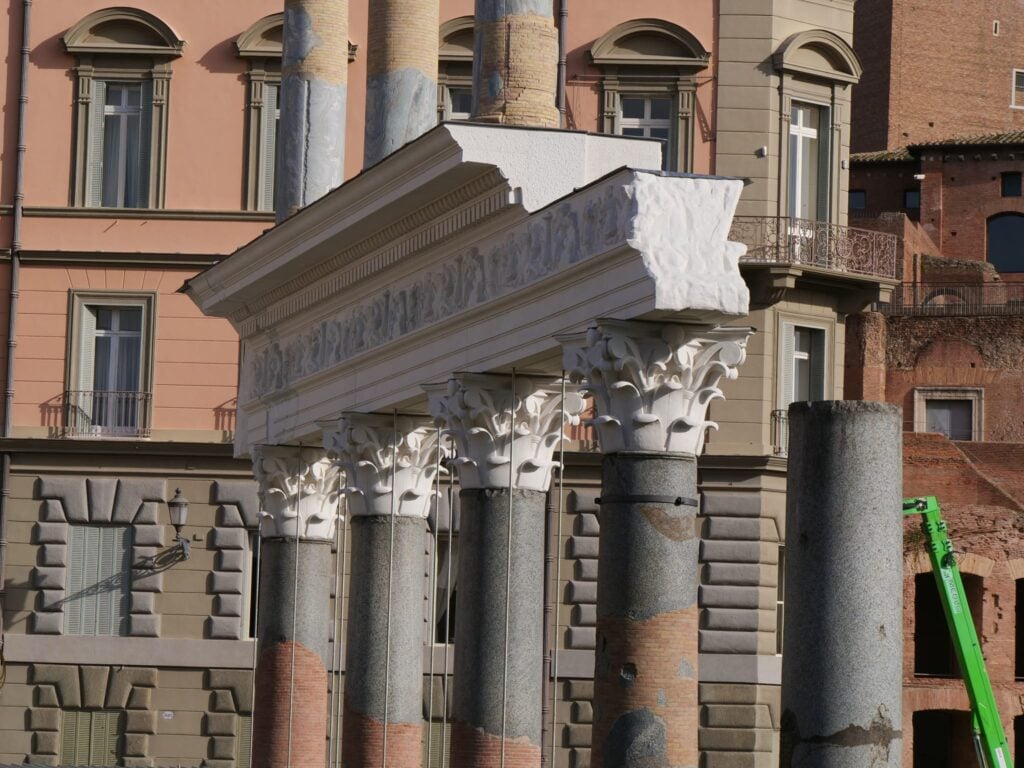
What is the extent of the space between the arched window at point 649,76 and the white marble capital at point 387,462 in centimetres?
1153

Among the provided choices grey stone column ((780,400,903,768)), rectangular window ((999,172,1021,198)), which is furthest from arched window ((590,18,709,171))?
rectangular window ((999,172,1021,198))

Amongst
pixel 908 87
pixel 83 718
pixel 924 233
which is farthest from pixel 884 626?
pixel 908 87

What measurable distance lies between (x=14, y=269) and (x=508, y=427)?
49.9 feet

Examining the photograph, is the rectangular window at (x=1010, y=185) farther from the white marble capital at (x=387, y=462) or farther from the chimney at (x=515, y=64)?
the chimney at (x=515, y=64)

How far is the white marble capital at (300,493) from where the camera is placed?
58.7ft

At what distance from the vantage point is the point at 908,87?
205 ft

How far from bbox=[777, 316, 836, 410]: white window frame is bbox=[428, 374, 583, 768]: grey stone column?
1351cm

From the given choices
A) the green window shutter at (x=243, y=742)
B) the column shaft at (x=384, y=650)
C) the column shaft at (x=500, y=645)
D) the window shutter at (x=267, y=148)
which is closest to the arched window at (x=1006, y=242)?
the window shutter at (x=267, y=148)

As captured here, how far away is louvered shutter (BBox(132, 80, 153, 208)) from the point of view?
2752 centimetres

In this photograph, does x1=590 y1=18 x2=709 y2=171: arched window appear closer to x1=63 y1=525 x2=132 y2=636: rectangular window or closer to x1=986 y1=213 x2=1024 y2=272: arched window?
x1=63 y1=525 x2=132 y2=636: rectangular window

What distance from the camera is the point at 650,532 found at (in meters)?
11.1

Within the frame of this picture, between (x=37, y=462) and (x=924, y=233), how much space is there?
33520mm

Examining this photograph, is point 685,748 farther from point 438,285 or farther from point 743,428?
point 743,428

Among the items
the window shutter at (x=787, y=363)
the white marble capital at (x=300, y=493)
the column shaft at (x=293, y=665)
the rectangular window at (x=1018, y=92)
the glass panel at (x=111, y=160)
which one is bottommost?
the column shaft at (x=293, y=665)
